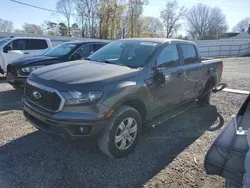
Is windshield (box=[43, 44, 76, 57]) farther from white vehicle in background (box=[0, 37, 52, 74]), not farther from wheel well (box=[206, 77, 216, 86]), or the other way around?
wheel well (box=[206, 77, 216, 86])

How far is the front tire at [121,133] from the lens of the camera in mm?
3051

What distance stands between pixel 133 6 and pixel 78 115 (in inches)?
1896

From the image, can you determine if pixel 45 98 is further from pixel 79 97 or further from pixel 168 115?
pixel 168 115

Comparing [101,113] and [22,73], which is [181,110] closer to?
[101,113]

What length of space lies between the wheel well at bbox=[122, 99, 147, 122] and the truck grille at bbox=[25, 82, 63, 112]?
97cm

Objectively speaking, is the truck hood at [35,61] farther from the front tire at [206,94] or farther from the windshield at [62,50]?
the front tire at [206,94]

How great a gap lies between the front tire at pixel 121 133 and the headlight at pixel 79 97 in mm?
419

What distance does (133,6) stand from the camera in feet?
154

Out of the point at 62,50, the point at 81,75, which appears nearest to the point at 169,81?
the point at 81,75

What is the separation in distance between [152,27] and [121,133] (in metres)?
60.6

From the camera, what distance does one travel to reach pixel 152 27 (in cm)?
6034

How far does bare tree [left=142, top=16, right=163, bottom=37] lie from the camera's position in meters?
53.1

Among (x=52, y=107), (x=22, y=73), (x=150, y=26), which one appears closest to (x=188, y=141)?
(x=52, y=107)

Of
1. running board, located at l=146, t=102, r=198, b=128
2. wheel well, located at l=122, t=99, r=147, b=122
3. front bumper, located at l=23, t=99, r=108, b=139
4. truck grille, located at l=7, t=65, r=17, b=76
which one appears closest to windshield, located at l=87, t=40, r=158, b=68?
wheel well, located at l=122, t=99, r=147, b=122
